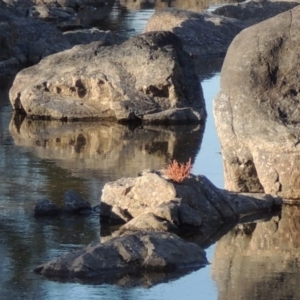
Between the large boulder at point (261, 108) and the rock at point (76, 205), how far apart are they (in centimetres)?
241

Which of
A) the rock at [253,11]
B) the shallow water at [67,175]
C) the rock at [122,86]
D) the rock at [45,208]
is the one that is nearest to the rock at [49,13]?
the rock at [253,11]

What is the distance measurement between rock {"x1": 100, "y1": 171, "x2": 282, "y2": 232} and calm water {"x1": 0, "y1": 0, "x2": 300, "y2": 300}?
0.35 meters

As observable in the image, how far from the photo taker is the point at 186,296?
1107 centimetres

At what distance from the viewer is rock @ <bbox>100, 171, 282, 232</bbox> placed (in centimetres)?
1392

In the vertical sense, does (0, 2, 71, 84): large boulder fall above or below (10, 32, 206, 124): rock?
below

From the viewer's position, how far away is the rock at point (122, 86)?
905 inches

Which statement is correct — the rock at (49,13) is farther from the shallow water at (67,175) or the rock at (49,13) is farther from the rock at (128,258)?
the rock at (128,258)

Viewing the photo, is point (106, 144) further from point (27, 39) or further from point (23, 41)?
point (27, 39)

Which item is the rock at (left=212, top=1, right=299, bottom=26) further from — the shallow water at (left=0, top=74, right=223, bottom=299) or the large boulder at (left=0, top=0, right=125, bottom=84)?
the shallow water at (left=0, top=74, right=223, bottom=299)

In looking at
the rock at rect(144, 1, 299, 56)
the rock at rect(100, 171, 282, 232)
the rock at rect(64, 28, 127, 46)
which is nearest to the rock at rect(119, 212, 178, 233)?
the rock at rect(100, 171, 282, 232)

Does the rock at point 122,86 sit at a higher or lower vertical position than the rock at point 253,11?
A: higher

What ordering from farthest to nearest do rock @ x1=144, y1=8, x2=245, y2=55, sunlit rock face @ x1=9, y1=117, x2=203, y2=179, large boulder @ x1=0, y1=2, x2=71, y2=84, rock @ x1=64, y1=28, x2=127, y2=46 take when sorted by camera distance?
1. rock @ x1=144, y1=8, x2=245, y2=55
2. rock @ x1=64, y1=28, x2=127, y2=46
3. large boulder @ x1=0, y1=2, x2=71, y2=84
4. sunlit rock face @ x1=9, y1=117, x2=203, y2=179

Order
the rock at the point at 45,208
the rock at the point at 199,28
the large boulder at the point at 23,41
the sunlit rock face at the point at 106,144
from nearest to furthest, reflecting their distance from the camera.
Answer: the rock at the point at 45,208
the sunlit rock face at the point at 106,144
the large boulder at the point at 23,41
the rock at the point at 199,28

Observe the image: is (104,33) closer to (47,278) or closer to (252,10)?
(252,10)
